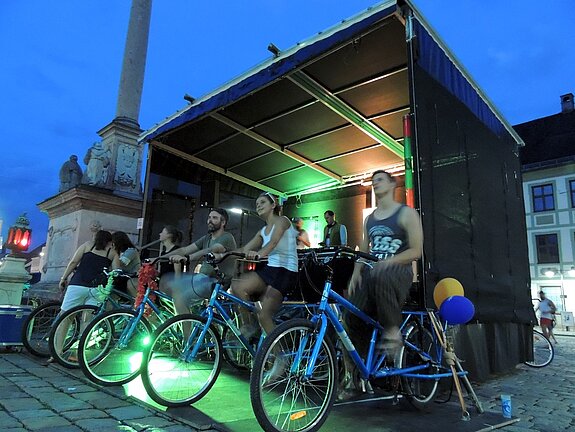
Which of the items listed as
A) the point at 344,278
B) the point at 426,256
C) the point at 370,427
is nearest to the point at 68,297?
the point at 344,278

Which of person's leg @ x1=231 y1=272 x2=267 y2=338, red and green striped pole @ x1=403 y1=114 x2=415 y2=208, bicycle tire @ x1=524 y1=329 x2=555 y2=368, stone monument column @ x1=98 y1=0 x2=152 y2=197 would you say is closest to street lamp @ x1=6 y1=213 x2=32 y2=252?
stone monument column @ x1=98 y1=0 x2=152 y2=197

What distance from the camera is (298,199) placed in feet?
38.0

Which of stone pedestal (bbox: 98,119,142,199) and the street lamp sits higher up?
stone pedestal (bbox: 98,119,142,199)

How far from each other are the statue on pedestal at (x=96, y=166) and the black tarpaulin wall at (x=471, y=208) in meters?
6.99

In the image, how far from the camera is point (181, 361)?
353 centimetres

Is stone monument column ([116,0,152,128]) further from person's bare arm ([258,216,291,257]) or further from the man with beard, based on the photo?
person's bare arm ([258,216,291,257])

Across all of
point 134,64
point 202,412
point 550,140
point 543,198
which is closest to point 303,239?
point 202,412

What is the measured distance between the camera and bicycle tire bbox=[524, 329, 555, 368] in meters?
6.98

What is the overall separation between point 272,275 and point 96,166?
654 centimetres

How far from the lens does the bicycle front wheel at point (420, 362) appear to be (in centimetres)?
366

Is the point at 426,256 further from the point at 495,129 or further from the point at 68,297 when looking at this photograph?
the point at 68,297

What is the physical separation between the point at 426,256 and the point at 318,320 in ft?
6.41

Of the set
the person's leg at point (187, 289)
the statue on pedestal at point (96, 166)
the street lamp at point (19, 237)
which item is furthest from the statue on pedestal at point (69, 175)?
the person's leg at point (187, 289)

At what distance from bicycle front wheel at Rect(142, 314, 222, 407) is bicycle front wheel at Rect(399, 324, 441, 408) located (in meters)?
1.69
